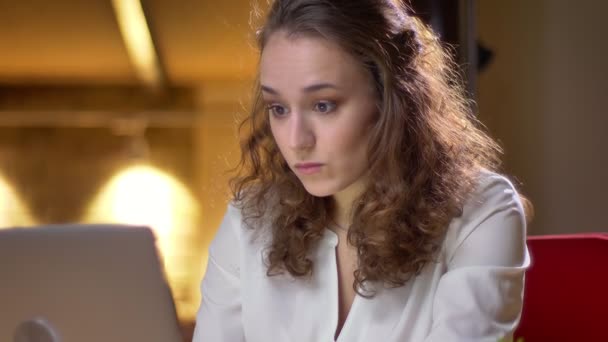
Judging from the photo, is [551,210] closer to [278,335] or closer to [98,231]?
[278,335]

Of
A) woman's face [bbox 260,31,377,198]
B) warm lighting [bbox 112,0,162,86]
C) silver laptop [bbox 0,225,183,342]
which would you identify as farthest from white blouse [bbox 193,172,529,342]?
warm lighting [bbox 112,0,162,86]

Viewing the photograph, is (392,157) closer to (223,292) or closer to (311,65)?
(311,65)

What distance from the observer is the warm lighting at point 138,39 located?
20.4ft

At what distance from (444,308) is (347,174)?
10.7 inches

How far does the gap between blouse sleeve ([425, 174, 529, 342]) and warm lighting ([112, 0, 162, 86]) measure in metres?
4.68

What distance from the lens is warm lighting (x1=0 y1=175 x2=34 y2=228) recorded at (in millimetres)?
8469

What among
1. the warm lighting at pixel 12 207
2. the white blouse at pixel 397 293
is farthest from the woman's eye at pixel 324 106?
the warm lighting at pixel 12 207

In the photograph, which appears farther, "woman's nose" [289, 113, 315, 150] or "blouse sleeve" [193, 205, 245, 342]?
"blouse sleeve" [193, 205, 245, 342]

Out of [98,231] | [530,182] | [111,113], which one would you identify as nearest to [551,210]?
[530,182]

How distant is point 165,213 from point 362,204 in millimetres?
7099

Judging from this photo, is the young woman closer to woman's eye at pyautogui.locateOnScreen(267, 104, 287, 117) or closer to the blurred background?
woman's eye at pyautogui.locateOnScreen(267, 104, 287, 117)

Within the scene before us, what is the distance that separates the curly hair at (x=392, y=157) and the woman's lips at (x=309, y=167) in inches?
4.2

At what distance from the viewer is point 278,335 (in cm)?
172

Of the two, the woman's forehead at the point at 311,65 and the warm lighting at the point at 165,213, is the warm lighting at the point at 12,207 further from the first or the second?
the woman's forehead at the point at 311,65
